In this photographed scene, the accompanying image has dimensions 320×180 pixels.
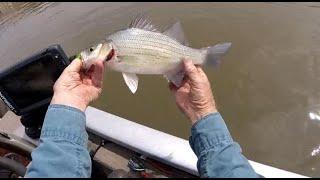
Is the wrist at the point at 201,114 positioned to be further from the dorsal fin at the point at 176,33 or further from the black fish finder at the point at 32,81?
the black fish finder at the point at 32,81

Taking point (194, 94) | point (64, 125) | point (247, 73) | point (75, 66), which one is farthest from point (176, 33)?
point (247, 73)

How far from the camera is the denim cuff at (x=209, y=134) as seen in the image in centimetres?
196

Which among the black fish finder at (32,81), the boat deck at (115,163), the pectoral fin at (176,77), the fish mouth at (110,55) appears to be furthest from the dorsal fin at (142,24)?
the boat deck at (115,163)

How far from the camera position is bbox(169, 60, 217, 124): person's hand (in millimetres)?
2207

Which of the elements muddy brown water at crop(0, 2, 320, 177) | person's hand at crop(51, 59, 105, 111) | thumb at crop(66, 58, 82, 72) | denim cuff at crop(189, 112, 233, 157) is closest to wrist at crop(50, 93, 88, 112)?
person's hand at crop(51, 59, 105, 111)

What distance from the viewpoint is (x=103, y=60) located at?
2.53 m

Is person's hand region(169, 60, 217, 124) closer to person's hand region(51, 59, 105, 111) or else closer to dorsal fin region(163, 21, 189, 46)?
dorsal fin region(163, 21, 189, 46)

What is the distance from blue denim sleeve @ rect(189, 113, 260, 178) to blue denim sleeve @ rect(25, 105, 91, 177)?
1.55 feet

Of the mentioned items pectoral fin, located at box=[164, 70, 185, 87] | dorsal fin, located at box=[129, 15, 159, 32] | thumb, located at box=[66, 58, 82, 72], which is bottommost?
pectoral fin, located at box=[164, 70, 185, 87]

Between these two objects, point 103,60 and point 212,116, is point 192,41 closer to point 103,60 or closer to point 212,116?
point 103,60

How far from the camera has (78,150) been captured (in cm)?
181

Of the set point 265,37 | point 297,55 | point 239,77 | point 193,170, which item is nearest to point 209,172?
point 193,170

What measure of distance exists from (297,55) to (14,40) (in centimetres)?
444

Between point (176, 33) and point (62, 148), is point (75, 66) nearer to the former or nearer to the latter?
point (62, 148)
